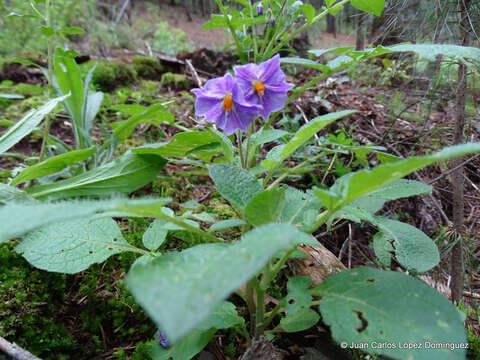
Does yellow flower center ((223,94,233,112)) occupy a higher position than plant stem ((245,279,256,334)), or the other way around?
yellow flower center ((223,94,233,112))

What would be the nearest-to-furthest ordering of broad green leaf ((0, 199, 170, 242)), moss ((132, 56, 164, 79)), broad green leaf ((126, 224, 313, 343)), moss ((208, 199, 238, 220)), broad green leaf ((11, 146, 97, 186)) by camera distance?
broad green leaf ((126, 224, 313, 343)), broad green leaf ((0, 199, 170, 242)), broad green leaf ((11, 146, 97, 186)), moss ((208, 199, 238, 220)), moss ((132, 56, 164, 79))

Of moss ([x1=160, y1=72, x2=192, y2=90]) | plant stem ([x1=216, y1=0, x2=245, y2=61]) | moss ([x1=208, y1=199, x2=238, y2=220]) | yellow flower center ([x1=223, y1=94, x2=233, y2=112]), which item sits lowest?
moss ([x1=208, y1=199, x2=238, y2=220])

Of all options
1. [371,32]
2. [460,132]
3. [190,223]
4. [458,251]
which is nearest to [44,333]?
[190,223]

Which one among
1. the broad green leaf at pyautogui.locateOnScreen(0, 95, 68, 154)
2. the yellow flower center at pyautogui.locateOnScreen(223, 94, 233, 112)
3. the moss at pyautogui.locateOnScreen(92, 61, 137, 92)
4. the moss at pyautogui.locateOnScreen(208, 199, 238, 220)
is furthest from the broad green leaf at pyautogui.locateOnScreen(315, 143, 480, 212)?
the moss at pyautogui.locateOnScreen(92, 61, 137, 92)

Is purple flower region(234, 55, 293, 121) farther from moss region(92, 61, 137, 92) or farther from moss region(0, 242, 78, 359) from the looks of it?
moss region(92, 61, 137, 92)

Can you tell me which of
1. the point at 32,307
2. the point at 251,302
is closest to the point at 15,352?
the point at 32,307

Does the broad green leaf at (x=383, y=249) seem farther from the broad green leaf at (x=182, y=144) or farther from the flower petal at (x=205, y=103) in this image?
the flower petal at (x=205, y=103)

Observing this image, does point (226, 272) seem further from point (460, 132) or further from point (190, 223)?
point (460, 132)
